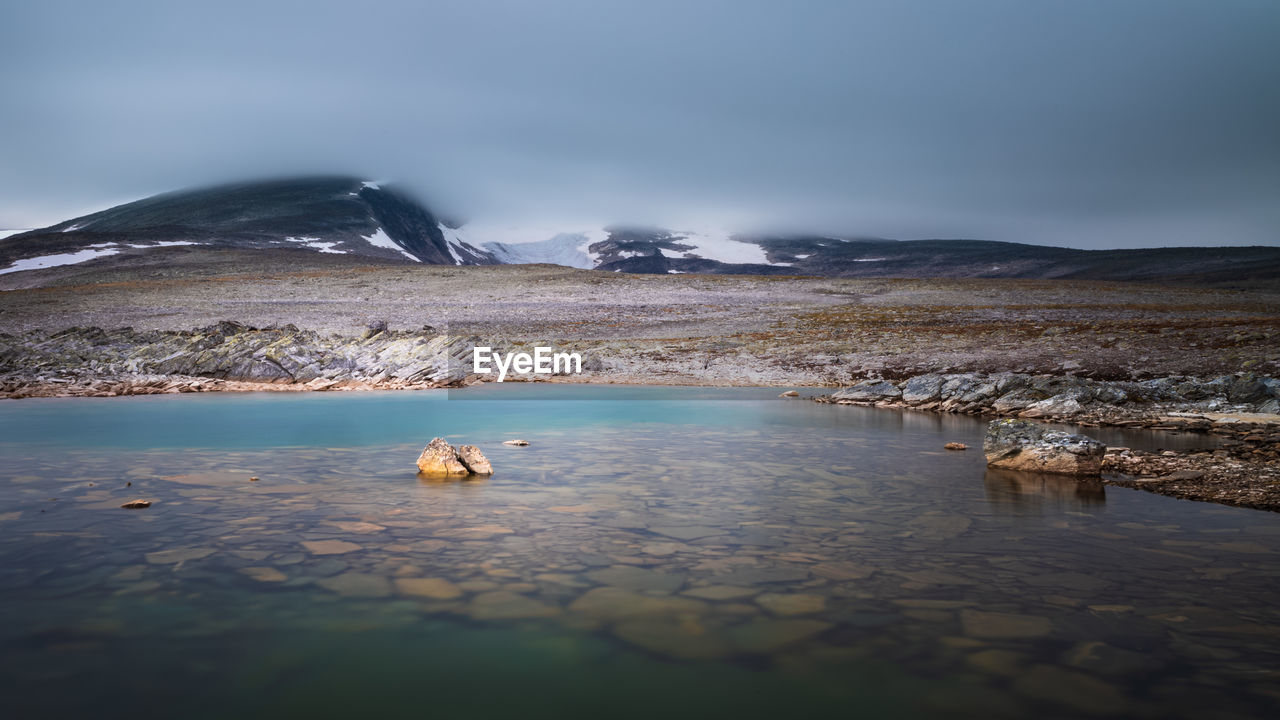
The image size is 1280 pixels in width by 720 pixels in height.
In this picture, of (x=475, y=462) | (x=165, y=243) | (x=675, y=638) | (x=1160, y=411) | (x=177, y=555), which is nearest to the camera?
(x=675, y=638)

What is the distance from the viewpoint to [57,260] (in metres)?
94.6

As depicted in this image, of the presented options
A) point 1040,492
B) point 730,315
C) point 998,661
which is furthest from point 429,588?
point 730,315

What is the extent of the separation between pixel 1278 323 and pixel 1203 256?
390 ft

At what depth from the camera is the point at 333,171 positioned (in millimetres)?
184750

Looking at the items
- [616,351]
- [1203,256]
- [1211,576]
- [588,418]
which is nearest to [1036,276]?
[1203,256]

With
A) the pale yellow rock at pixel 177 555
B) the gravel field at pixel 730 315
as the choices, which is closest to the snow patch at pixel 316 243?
the gravel field at pixel 730 315

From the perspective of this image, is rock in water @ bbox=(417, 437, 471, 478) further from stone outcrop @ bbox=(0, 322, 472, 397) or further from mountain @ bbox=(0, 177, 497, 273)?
mountain @ bbox=(0, 177, 497, 273)

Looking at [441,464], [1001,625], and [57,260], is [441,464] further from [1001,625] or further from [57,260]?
[57,260]

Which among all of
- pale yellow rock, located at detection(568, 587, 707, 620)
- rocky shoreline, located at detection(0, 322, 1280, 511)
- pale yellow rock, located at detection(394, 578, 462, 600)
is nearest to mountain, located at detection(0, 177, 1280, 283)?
rocky shoreline, located at detection(0, 322, 1280, 511)

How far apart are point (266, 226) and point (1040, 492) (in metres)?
139

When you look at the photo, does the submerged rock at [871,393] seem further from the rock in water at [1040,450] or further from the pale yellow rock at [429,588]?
the pale yellow rock at [429,588]

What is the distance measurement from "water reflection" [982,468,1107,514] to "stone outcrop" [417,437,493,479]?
7.37 meters

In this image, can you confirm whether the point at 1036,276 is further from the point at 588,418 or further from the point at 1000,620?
the point at 1000,620

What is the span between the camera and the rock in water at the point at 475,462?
39.0ft
